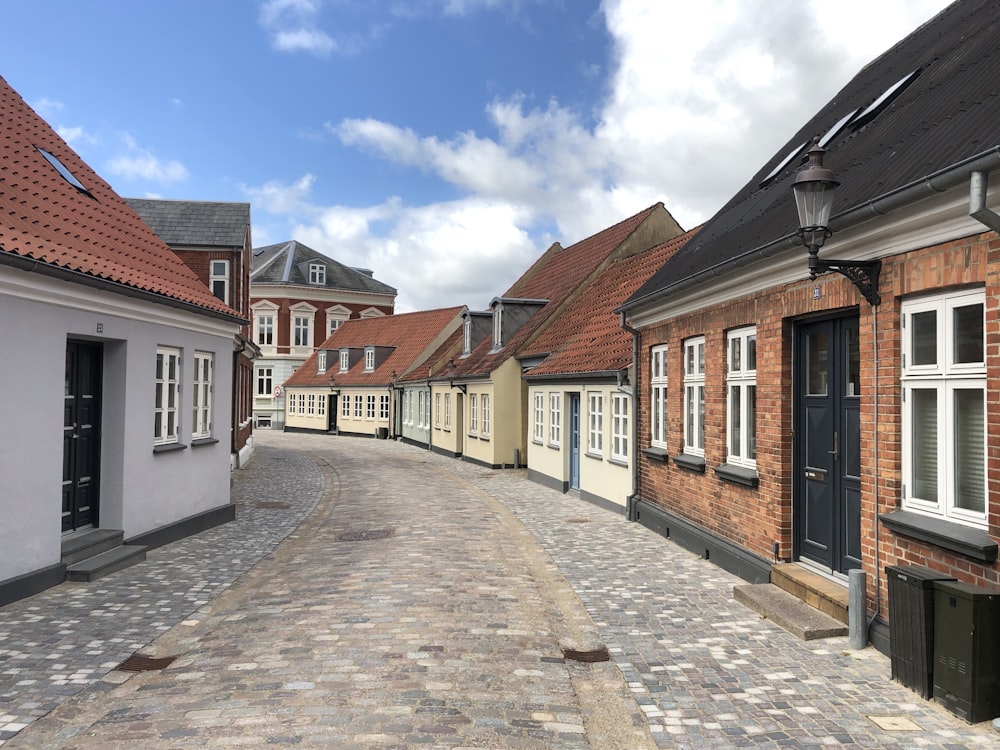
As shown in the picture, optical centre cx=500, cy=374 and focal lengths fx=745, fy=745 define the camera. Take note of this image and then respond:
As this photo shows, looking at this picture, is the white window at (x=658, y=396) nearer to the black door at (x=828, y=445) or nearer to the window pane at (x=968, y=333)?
the black door at (x=828, y=445)

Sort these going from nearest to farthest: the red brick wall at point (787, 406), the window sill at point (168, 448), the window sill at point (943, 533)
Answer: the window sill at point (943, 533)
the red brick wall at point (787, 406)
the window sill at point (168, 448)

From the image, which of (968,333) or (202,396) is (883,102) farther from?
(202,396)

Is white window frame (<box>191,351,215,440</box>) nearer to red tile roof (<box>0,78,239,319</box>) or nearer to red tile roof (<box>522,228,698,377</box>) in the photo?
red tile roof (<box>0,78,239,319</box>)

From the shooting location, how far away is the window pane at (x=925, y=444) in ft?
17.9

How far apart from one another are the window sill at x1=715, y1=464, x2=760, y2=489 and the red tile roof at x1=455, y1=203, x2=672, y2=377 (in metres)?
13.1

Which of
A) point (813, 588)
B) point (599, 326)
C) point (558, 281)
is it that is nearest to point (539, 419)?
point (599, 326)

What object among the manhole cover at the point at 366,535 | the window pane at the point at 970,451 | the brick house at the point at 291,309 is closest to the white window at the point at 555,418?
the manhole cover at the point at 366,535

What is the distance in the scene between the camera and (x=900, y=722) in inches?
177

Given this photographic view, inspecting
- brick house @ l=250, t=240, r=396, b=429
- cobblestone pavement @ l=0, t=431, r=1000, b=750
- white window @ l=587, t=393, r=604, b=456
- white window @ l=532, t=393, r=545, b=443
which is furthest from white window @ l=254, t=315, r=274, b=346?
cobblestone pavement @ l=0, t=431, r=1000, b=750

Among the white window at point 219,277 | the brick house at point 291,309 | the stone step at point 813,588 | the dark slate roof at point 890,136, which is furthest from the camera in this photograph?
the brick house at point 291,309

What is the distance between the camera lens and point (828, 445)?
22.9ft

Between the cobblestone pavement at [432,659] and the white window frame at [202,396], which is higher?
the white window frame at [202,396]

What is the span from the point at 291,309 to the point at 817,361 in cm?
4832

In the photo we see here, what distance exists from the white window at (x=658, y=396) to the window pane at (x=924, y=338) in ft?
18.7
